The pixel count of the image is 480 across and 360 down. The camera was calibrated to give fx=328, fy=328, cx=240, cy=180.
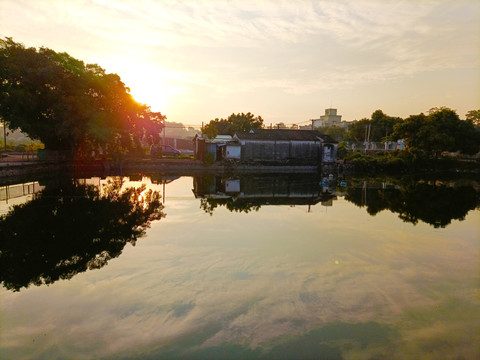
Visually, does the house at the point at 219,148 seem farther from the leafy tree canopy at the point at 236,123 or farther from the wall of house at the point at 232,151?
the leafy tree canopy at the point at 236,123

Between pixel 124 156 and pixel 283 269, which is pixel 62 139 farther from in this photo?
pixel 283 269

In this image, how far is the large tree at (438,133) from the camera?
1745 inches

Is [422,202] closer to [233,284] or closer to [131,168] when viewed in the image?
[233,284]

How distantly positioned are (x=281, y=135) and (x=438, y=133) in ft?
71.4

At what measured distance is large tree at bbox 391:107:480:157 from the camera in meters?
44.3

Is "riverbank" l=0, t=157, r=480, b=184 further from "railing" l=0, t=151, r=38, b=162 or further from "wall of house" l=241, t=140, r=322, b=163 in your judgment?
"wall of house" l=241, t=140, r=322, b=163

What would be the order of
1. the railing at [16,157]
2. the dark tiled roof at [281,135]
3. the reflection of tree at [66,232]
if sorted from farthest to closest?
the dark tiled roof at [281,135] < the railing at [16,157] < the reflection of tree at [66,232]

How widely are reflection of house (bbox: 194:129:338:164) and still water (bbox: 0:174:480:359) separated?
2432 centimetres

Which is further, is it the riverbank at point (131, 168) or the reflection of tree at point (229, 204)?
the riverbank at point (131, 168)

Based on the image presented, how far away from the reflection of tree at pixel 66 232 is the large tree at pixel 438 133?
133 feet

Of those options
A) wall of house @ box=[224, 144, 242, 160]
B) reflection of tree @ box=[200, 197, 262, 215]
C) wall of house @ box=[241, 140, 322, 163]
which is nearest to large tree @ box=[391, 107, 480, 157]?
wall of house @ box=[241, 140, 322, 163]

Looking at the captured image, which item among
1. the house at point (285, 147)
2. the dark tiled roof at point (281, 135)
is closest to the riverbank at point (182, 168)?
the house at point (285, 147)

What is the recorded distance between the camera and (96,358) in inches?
191

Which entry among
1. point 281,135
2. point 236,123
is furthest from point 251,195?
point 236,123
